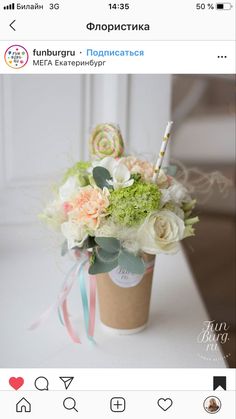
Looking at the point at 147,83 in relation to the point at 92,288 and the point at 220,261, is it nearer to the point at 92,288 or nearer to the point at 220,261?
the point at 92,288

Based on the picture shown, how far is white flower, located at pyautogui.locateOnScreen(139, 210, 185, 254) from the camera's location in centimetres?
64

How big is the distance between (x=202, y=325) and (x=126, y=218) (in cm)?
19

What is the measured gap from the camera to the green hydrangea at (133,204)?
0.64 meters

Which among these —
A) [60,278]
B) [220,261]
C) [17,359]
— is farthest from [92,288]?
[220,261]

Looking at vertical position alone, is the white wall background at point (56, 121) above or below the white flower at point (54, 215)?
above

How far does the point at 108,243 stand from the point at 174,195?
104 mm
